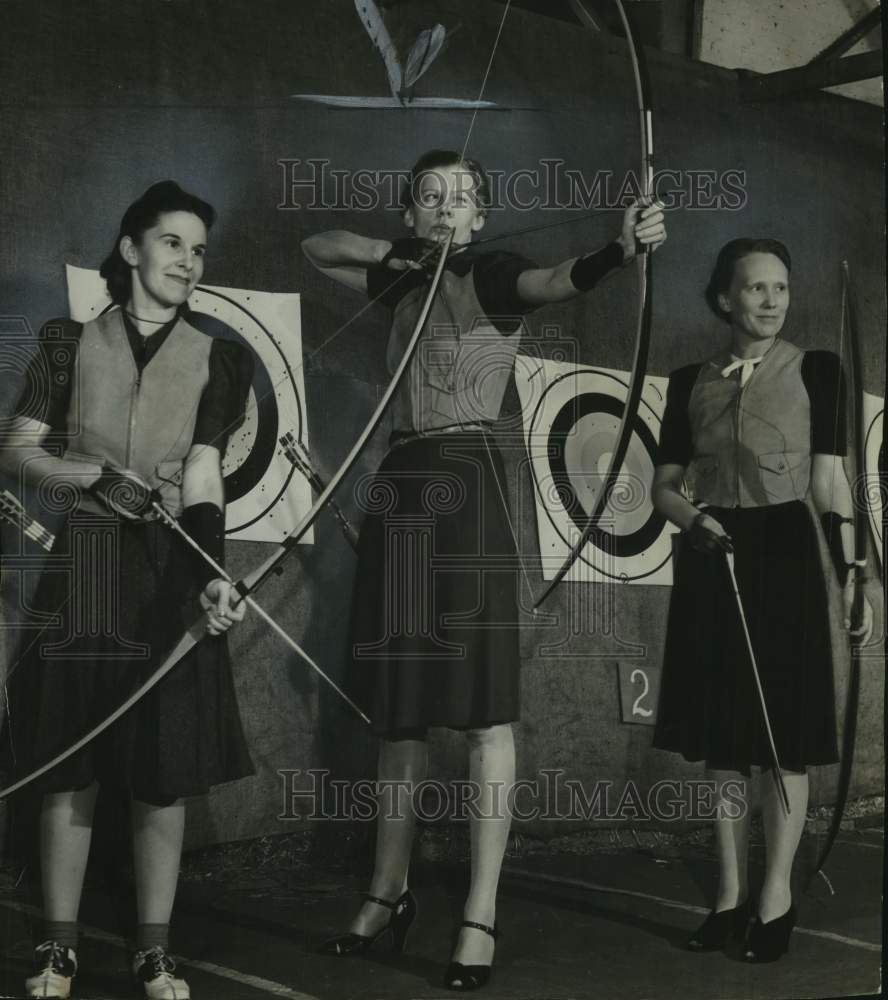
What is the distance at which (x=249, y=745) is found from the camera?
111 inches

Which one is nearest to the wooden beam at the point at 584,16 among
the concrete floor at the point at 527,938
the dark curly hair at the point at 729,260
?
the dark curly hair at the point at 729,260

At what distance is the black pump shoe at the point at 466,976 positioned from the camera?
273cm

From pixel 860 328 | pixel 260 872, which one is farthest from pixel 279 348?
pixel 860 328

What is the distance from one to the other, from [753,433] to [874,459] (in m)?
0.50

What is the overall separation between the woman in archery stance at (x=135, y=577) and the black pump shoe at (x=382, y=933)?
33cm

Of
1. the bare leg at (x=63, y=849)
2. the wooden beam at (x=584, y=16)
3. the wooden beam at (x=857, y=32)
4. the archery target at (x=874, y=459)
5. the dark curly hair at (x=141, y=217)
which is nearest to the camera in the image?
the bare leg at (x=63, y=849)

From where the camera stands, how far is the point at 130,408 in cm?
276

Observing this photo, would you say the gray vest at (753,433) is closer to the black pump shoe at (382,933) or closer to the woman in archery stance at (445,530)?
the woman in archery stance at (445,530)

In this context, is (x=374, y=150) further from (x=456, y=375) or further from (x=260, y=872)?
(x=260, y=872)

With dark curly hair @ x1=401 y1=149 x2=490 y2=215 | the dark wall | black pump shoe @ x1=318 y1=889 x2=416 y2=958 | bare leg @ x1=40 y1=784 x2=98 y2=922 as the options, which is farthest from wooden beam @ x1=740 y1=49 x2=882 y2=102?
bare leg @ x1=40 y1=784 x2=98 y2=922


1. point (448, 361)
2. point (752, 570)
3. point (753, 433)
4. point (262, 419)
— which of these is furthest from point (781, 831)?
point (262, 419)

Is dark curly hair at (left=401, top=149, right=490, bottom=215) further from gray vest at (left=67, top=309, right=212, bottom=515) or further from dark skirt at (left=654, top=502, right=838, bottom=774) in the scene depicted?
dark skirt at (left=654, top=502, right=838, bottom=774)

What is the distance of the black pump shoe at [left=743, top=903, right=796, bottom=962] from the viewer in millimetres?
2920

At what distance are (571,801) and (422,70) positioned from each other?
1.69 metres
